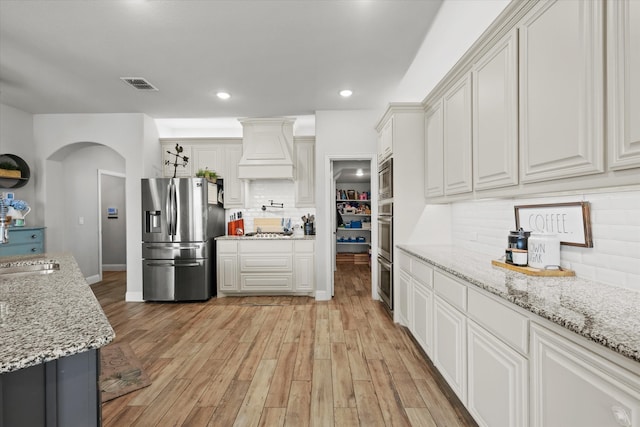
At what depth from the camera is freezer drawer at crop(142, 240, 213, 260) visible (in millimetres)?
4293

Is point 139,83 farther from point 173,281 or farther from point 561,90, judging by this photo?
point 561,90

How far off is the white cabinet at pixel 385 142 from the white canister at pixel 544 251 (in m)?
1.84

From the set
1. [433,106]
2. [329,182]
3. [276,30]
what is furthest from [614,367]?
[329,182]

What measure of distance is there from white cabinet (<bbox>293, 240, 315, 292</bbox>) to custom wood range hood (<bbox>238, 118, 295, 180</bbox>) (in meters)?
1.04

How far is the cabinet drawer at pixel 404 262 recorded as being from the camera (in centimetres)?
296

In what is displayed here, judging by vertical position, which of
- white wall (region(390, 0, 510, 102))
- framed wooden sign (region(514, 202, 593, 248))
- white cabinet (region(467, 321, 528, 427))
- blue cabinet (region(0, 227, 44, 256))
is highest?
white wall (region(390, 0, 510, 102))

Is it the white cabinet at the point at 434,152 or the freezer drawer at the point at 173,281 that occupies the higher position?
the white cabinet at the point at 434,152

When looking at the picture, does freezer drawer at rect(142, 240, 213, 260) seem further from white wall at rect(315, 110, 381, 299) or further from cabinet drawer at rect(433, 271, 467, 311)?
cabinet drawer at rect(433, 271, 467, 311)

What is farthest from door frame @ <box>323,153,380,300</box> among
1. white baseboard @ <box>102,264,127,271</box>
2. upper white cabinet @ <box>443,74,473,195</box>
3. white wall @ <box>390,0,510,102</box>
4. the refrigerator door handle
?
white baseboard @ <box>102,264,127,271</box>

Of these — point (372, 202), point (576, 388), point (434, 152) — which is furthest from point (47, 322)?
point (372, 202)

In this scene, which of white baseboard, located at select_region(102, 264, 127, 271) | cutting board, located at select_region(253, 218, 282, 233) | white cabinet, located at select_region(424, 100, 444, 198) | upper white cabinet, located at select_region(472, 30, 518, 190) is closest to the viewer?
upper white cabinet, located at select_region(472, 30, 518, 190)

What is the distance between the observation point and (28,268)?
6.59ft

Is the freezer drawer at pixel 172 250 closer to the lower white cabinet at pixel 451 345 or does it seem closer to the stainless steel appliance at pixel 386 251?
the stainless steel appliance at pixel 386 251

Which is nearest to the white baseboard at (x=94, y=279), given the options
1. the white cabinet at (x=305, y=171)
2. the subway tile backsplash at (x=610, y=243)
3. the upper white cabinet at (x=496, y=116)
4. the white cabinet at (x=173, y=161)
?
the white cabinet at (x=173, y=161)
